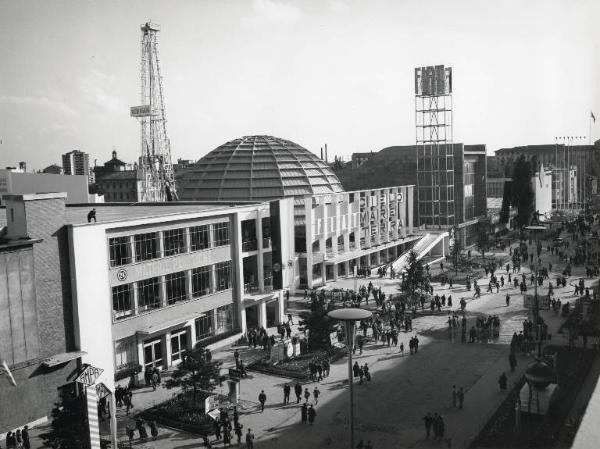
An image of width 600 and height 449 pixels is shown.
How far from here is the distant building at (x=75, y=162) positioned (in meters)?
143

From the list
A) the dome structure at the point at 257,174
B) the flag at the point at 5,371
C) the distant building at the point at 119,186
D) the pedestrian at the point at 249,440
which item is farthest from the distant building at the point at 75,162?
the pedestrian at the point at 249,440

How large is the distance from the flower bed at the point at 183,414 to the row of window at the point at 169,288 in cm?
660

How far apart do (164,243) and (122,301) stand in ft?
16.8

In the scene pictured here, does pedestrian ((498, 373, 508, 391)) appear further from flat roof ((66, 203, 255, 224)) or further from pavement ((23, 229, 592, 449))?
flat roof ((66, 203, 255, 224))

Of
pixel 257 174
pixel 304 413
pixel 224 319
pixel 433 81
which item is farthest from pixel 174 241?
pixel 433 81

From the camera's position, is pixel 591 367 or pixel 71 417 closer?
pixel 71 417

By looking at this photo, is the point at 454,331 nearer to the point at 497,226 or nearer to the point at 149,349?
the point at 149,349

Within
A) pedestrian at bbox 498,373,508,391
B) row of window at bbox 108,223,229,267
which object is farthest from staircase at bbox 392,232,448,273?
pedestrian at bbox 498,373,508,391

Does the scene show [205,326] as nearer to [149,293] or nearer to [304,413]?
[149,293]

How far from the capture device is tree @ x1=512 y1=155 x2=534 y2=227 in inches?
4304

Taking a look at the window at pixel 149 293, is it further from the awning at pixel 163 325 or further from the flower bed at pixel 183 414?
the flower bed at pixel 183 414

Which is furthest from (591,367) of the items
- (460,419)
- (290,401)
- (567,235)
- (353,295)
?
(567,235)

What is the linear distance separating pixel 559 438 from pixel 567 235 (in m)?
80.8

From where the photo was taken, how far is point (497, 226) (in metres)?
107
